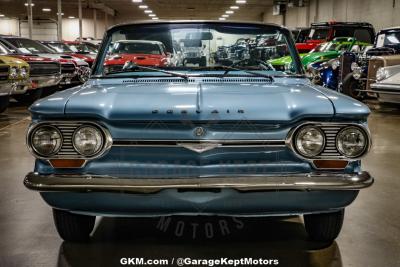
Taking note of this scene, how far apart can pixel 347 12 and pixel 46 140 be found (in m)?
22.2

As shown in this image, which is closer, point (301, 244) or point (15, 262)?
point (15, 262)

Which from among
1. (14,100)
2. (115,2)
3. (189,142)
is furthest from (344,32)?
(115,2)

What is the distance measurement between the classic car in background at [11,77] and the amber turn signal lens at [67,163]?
7.33 m

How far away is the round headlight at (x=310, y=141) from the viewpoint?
8.00 feet

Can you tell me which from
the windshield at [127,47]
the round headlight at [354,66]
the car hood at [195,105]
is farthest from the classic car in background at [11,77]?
the car hood at [195,105]

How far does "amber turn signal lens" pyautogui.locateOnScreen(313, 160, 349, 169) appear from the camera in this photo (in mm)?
2455

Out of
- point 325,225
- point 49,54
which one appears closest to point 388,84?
point 325,225

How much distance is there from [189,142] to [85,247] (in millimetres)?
1145

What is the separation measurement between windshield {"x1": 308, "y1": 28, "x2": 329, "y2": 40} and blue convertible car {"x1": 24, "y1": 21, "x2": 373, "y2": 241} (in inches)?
565

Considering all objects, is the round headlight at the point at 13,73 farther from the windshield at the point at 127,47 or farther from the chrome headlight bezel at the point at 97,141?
the chrome headlight bezel at the point at 97,141

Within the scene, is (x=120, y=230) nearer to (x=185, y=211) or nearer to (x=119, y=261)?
(x=119, y=261)

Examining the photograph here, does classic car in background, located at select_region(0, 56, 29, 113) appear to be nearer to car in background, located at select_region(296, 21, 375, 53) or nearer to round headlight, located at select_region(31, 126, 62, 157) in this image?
round headlight, located at select_region(31, 126, 62, 157)

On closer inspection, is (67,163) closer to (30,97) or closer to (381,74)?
(381,74)

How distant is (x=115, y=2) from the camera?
31.8 meters
